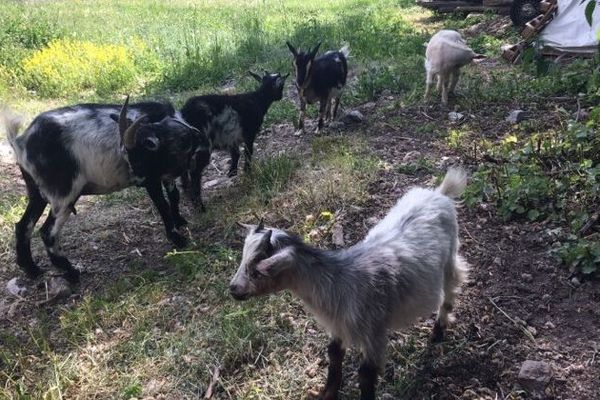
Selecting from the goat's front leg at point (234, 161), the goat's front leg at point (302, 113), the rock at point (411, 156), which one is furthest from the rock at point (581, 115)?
the goat's front leg at point (234, 161)

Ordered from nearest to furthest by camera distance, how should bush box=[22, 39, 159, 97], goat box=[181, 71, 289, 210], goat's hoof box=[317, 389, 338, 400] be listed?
goat's hoof box=[317, 389, 338, 400] < goat box=[181, 71, 289, 210] < bush box=[22, 39, 159, 97]

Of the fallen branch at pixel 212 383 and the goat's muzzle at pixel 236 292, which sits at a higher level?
the goat's muzzle at pixel 236 292

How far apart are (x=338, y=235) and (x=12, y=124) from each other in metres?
2.87

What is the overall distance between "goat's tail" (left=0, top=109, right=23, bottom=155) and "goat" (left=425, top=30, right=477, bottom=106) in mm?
4987

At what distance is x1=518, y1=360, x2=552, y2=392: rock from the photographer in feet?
10.1

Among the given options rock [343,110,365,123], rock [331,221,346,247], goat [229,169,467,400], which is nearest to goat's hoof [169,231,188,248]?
rock [331,221,346,247]

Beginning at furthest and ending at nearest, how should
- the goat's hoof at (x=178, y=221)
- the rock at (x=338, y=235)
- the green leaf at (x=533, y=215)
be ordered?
the goat's hoof at (x=178, y=221)
the rock at (x=338, y=235)
the green leaf at (x=533, y=215)

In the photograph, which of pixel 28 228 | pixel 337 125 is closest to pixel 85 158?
pixel 28 228

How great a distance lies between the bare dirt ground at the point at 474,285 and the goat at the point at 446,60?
86cm

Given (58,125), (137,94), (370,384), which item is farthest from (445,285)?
(137,94)

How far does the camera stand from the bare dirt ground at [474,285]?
323 cm

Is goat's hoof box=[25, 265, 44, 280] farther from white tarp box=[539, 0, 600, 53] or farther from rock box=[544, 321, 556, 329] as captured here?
white tarp box=[539, 0, 600, 53]

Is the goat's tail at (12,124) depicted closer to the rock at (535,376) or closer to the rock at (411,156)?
the rock at (411,156)

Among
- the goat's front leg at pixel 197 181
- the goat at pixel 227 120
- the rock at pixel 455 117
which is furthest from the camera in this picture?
the rock at pixel 455 117
